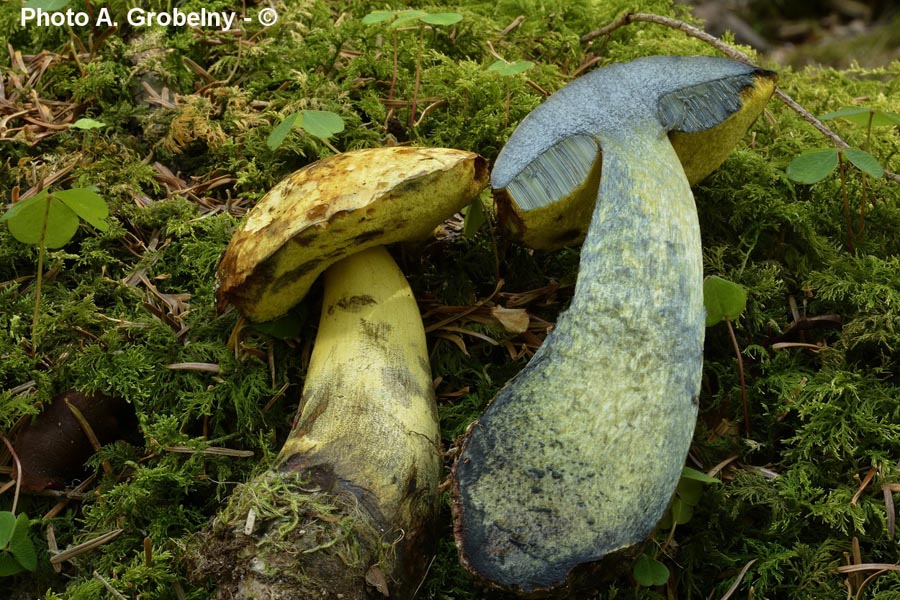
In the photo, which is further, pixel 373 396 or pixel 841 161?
pixel 841 161

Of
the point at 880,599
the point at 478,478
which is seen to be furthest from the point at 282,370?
the point at 880,599

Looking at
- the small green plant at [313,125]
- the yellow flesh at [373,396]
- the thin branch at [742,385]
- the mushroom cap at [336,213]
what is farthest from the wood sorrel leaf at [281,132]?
the thin branch at [742,385]

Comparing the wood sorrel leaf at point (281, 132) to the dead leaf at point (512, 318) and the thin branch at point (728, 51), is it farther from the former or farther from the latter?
the thin branch at point (728, 51)

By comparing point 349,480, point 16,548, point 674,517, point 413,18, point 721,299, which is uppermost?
point 413,18

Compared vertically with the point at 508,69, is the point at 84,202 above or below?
below

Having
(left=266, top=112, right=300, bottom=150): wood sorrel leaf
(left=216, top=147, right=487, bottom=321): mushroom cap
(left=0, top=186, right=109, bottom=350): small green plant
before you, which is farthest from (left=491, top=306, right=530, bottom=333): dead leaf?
(left=0, top=186, right=109, bottom=350): small green plant

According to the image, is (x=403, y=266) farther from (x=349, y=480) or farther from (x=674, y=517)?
(x=674, y=517)

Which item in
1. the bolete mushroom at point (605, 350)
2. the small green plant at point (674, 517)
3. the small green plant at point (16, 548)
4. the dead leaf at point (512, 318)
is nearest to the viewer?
the bolete mushroom at point (605, 350)

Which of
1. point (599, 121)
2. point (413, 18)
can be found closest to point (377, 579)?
point (599, 121)
